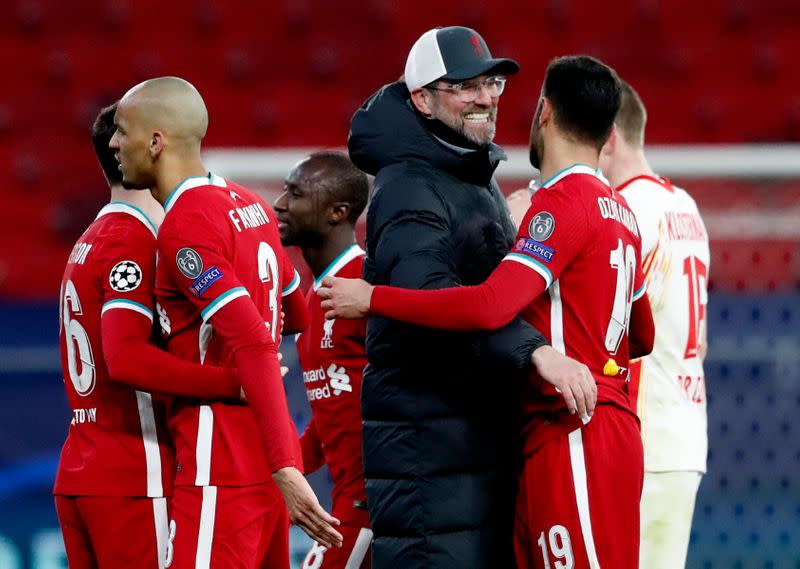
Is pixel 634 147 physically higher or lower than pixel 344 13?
lower

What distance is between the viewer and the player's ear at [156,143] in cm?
309

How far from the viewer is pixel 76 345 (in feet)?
10.7

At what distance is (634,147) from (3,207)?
24.0ft

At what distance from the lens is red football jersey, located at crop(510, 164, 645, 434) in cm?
291

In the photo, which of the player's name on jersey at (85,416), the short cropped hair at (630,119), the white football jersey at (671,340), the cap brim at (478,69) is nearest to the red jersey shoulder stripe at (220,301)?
the player's name on jersey at (85,416)

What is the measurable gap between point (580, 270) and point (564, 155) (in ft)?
1.06

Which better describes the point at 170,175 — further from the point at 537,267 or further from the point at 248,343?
the point at 537,267

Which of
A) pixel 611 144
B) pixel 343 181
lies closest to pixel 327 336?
pixel 343 181

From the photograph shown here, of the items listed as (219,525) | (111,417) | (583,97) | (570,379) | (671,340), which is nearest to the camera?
(570,379)

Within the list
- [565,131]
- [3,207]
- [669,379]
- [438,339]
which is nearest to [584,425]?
[438,339]

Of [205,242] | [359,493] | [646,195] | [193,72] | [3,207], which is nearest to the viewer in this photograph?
[205,242]

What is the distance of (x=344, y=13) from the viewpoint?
11.2m

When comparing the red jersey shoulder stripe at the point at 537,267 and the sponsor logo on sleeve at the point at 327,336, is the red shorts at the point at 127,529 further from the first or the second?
the red jersey shoulder stripe at the point at 537,267

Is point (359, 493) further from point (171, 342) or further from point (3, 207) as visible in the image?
point (3, 207)
